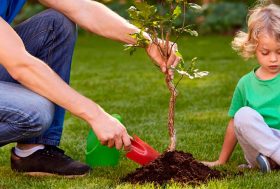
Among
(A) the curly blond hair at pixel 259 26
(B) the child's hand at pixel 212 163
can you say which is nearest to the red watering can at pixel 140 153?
(B) the child's hand at pixel 212 163

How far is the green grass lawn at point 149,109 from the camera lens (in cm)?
333

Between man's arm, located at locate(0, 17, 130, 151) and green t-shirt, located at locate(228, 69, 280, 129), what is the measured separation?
3.42 feet

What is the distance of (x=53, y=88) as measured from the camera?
2.92m

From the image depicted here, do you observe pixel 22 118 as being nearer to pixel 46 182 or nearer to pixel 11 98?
pixel 11 98

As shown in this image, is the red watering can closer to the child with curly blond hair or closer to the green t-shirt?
the child with curly blond hair

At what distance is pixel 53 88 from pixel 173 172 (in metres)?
0.71

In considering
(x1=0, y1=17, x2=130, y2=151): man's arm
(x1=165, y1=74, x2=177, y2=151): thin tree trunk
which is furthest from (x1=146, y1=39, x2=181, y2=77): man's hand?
(x1=0, y1=17, x2=130, y2=151): man's arm

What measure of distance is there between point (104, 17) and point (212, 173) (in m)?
1.02

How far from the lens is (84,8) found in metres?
3.62

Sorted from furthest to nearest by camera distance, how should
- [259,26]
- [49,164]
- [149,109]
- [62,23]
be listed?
1. [149,109]
2. [259,26]
3. [62,23]
4. [49,164]

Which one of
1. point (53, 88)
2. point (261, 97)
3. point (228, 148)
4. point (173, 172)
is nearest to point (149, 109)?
point (228, 148)

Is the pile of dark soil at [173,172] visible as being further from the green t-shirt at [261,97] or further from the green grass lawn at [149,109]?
the green t-shirt at [261,97]

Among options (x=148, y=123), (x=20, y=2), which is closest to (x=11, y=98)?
(x=20, y=2)

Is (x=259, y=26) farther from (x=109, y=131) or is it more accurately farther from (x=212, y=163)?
(x=109, y=131)
